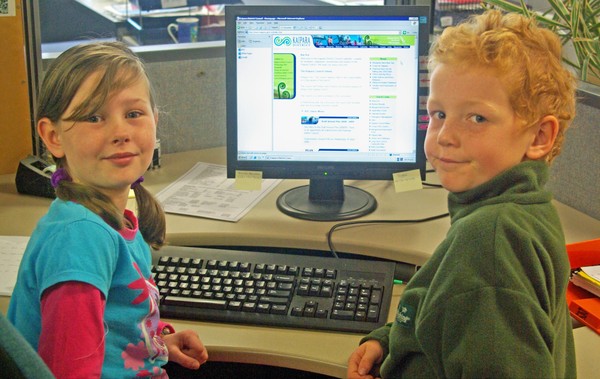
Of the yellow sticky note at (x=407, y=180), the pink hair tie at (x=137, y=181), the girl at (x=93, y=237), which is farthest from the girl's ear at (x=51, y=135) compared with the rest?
the yellow sticky note at (x=407, y=180)

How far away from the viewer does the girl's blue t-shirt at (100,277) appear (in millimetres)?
974

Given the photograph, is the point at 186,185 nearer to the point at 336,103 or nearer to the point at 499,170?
the point at 336,103

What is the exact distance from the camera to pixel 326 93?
1.62 metres

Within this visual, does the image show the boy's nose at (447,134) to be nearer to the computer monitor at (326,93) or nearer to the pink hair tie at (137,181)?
the pink hair tie at (137,181)

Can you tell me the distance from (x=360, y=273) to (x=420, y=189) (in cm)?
43

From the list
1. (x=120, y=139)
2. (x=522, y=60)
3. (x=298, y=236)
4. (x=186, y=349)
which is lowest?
(x=186, y=349)

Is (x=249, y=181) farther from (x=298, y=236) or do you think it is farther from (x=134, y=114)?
(x=134, y=114)

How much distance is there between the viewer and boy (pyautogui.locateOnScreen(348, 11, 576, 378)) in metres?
0.90

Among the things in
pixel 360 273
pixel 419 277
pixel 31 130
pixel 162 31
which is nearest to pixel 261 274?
pixel 360 273

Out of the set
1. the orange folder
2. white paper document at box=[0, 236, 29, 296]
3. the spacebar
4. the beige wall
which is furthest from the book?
the beige wall

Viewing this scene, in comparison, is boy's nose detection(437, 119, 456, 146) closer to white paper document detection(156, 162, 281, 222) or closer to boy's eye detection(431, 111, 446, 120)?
boy's eye detection(431, 111, 446, 120)

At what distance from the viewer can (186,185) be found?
1.81m

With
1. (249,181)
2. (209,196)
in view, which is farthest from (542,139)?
(209,196)

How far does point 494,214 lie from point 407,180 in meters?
0.69
